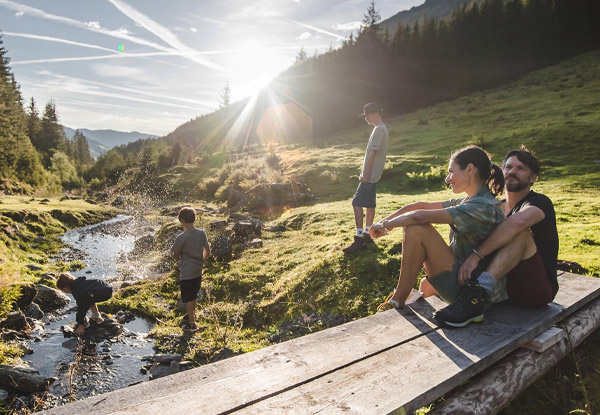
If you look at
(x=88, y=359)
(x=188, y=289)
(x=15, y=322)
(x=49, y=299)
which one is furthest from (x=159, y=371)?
(x=49, y=299)

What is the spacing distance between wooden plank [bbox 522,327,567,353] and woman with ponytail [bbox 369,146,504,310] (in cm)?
80

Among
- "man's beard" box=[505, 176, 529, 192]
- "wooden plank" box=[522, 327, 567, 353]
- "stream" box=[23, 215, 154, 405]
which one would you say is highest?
"man's beard" box=[505, 176, 529, 192]

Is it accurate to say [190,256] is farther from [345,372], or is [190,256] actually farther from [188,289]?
[345,372]

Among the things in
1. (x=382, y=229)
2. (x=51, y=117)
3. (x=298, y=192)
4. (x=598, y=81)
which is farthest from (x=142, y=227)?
(x=51, y=117)

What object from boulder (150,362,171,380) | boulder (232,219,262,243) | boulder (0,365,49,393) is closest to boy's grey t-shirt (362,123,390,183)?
boulder (150,362,171,380)

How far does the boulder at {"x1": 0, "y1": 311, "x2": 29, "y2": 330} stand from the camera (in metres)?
7.16

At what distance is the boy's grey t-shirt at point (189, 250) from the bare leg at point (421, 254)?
441cm

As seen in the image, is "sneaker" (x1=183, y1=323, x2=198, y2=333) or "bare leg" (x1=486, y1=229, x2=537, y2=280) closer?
"bare leg" (x1=486, y1=229, x2=537, y2=280)

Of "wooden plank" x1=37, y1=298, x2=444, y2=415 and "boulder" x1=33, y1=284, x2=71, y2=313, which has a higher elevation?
"wooden plank" x1=37, y1=298, x2=444, y2=415

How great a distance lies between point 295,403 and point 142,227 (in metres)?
18.3

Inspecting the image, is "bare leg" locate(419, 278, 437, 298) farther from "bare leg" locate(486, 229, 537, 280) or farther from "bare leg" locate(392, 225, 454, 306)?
"bare leg" locate(486, 229, 537, 280)

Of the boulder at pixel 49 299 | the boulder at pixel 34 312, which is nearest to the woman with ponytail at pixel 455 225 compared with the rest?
the boulder at pixel 34 312

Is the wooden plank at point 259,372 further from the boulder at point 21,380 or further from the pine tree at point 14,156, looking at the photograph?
the pine tree at point 14,156

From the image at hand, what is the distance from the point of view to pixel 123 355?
260 inches
